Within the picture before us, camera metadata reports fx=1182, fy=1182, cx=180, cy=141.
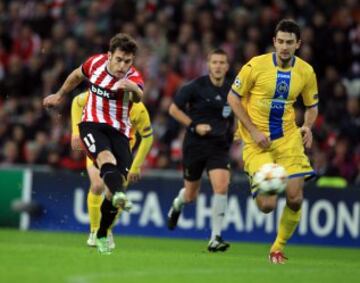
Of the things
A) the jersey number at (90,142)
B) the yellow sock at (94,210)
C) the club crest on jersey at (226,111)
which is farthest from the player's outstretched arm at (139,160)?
the jersey number at (90,142)

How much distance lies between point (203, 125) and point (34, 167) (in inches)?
224

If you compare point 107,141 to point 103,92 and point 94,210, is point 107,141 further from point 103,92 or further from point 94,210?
point 94,210

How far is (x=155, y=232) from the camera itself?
17719 millimetres

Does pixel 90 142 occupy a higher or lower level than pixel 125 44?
lower

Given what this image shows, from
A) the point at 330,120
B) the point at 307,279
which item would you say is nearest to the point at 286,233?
the point at 307,279

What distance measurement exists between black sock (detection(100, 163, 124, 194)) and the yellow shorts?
137cm

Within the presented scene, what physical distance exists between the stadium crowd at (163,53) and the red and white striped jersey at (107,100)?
7.06m

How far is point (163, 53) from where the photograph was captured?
20.8 m

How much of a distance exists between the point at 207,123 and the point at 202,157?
1.45ft

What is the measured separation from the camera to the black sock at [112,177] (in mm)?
10789

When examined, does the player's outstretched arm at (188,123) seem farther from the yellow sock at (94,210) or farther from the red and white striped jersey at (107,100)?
the red and white striped jersey at (107,100)

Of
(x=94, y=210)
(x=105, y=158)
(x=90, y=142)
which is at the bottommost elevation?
(x=94, y=210)

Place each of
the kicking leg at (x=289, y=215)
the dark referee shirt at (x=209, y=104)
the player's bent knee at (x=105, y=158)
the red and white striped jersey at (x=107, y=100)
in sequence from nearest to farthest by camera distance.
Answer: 1. the player's bent knee at (x=105, y=158)
2. the kicking leg at (x=289, y=215)
3. the red and white striped jersey at (x=107, y=100)
4. the dark referee shirt at (x=209, y=104)

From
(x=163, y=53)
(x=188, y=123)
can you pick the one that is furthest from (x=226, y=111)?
(x=163, y=53)
